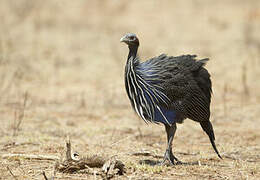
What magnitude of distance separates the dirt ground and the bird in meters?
0.55

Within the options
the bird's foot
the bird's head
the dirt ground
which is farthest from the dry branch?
the bird's head

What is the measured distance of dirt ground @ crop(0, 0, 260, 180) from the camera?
6.46 metres

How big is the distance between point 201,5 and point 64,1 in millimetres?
6457

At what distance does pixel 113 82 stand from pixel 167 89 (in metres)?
7.32

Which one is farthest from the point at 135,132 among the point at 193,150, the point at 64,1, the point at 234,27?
the point at 64,1

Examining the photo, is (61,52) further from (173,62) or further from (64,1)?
(173,62)

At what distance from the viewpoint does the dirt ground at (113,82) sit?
6456mm

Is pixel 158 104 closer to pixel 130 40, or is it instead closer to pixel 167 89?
pixel 167 89

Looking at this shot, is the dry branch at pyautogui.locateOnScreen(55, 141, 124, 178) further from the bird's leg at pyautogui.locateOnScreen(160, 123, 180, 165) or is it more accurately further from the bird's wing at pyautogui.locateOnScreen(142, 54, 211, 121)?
the bird's wing at pyautogui.locateOnScreen(142, 54, 211, 121)

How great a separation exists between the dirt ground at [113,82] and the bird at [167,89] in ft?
1.81

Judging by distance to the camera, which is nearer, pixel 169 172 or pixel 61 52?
pixel 169 172

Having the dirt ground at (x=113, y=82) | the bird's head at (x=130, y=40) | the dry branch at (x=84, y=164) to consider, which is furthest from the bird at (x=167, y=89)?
the dry branch at (x=84, y=164)

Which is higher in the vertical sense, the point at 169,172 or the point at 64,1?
the point at 64,1

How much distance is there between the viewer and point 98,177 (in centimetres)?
497
